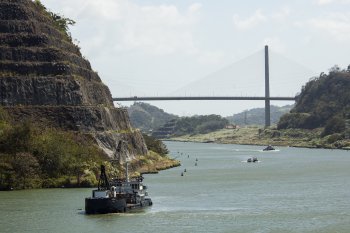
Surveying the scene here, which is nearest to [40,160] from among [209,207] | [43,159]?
[43,159]

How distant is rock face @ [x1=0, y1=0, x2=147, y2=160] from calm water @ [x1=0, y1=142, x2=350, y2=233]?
12633 mm

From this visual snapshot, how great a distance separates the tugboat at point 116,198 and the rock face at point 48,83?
32.5 m

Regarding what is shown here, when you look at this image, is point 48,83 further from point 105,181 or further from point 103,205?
point 103,205

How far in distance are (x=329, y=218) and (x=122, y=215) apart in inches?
730

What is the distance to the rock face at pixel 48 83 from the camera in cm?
11606

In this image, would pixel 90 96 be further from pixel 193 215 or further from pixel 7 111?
pixel 193 215

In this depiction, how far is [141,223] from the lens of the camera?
6931 centimetres

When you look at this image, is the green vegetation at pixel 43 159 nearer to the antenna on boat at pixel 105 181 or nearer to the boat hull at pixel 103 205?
the antenna on boat at pixel 105 181

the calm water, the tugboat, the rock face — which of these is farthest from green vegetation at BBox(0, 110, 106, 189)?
the tugboat

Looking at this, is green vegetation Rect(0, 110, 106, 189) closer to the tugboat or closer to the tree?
the tree

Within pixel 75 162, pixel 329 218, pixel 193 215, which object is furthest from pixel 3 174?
pixel 329 218

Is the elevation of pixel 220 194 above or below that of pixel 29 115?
below

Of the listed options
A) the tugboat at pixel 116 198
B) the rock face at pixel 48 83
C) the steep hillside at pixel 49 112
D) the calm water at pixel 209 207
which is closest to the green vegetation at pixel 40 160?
the steep hillside at pixel 49 112

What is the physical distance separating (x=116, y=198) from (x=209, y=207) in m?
9.47
